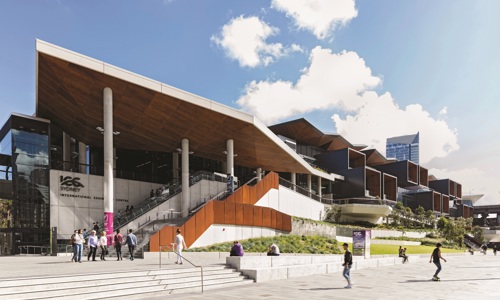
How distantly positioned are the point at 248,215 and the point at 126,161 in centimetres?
1565

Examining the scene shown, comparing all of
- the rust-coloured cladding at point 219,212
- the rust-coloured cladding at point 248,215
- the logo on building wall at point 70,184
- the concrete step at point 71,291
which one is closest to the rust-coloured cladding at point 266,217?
the rust-coloured cladding at point 248,215

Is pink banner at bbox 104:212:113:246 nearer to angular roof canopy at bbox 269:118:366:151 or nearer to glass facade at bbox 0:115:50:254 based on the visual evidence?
glass facade at bbox 0:115:50:254

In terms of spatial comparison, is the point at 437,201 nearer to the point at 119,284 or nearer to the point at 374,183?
the point at 374,183

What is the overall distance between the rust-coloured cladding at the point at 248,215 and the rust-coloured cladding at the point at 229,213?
4.29ft

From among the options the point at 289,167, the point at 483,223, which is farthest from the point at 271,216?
the point at 483,223

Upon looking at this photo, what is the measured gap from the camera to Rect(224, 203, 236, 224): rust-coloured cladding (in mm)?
29714

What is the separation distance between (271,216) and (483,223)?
4713 inches

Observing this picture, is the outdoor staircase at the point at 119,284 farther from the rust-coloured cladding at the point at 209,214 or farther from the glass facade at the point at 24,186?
the glass facade at the point at 24,186

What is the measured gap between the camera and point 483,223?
130m

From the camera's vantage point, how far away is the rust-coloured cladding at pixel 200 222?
2677 centimetres

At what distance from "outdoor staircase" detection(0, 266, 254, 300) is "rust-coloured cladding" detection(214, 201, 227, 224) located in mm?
12995

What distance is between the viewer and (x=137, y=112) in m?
30.8

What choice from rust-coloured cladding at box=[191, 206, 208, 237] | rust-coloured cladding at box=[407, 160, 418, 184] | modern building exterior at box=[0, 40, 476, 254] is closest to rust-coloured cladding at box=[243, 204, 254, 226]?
modern building exterior at box=[0, 40, 476, 254]

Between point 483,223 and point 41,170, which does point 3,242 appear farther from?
point 483,223
